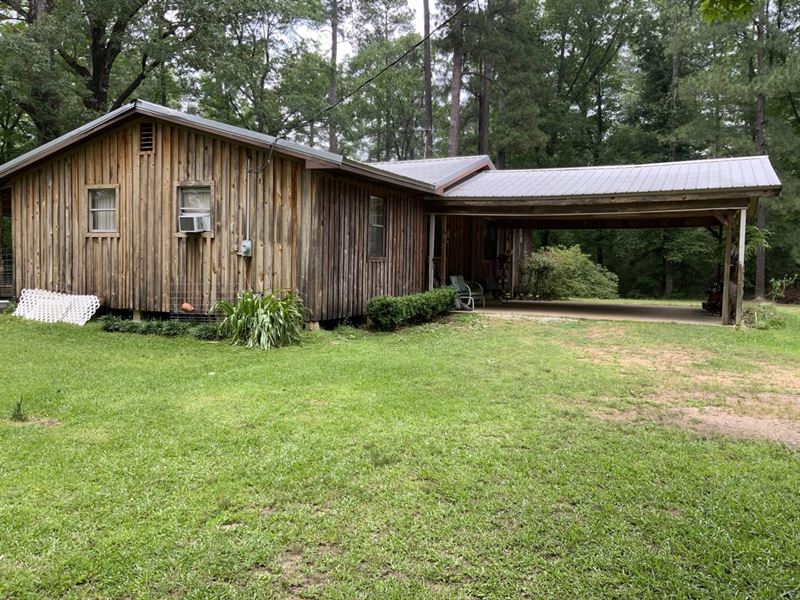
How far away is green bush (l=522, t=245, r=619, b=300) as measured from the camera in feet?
53.9

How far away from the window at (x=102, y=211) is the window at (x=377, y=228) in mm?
4402

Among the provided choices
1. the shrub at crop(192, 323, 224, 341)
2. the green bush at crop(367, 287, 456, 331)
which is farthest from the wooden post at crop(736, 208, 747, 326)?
the shrub at crop(192, 323, 224, 341)

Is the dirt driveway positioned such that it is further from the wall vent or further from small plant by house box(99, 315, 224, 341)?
the wall vent

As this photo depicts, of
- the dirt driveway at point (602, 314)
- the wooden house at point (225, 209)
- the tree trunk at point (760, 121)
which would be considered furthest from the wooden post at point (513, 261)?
the tree trunk at point (760, 121)

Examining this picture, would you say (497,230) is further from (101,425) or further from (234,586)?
Result: (234,586)

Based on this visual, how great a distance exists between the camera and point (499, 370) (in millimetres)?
5938

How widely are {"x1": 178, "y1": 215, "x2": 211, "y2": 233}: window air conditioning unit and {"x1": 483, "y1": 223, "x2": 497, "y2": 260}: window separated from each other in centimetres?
893

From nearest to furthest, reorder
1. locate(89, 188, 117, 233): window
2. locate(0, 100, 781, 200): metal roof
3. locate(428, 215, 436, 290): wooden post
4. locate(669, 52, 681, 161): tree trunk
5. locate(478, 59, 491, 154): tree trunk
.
→ locate(0, 100, 781, 200): metal roof
locate(89, 188, 117, 233): window
locate(428, 215, 436, 290): wooden post
locate(669, 52, 681, 161): tree trunk
locate(478, 59, 491, 154): tree trunk

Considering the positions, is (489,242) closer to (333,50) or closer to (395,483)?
(395,483)

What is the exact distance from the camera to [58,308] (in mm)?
9414

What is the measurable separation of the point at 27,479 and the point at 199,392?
1.93 meters

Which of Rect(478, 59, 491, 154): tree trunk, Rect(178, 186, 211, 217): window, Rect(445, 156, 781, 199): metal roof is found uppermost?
Rect(478, 59, 491, 154): tree trunk

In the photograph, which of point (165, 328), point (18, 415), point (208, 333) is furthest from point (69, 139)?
point (18, 415)

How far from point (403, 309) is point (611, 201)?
15.0 ft
